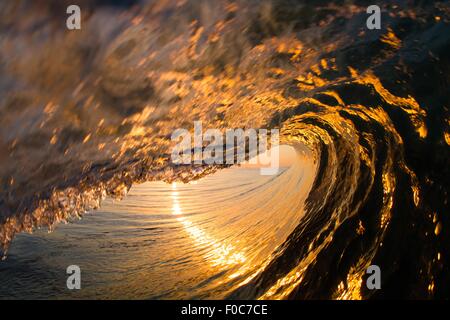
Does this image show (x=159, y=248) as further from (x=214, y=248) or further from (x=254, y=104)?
(x=254, y=104)

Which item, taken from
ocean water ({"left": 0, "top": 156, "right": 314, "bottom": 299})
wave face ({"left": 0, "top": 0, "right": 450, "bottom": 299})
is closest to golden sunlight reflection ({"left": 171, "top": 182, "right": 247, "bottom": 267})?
ocean water ({"left": 0, "top": 156, "right": 314, "bottom": 299})

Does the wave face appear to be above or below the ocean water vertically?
above

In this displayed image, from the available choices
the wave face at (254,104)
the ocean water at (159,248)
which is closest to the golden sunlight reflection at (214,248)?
the ocean water at (159,248)

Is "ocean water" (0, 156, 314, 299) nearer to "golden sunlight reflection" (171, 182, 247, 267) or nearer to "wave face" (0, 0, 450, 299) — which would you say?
"golden sunlight reflection" (171, 182, 247, 267)

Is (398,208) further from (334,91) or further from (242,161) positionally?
(242,161)

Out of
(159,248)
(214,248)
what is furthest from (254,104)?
(159,248)

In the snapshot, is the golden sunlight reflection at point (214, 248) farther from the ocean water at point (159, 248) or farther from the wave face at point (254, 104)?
the wave face at point (254, 104)
